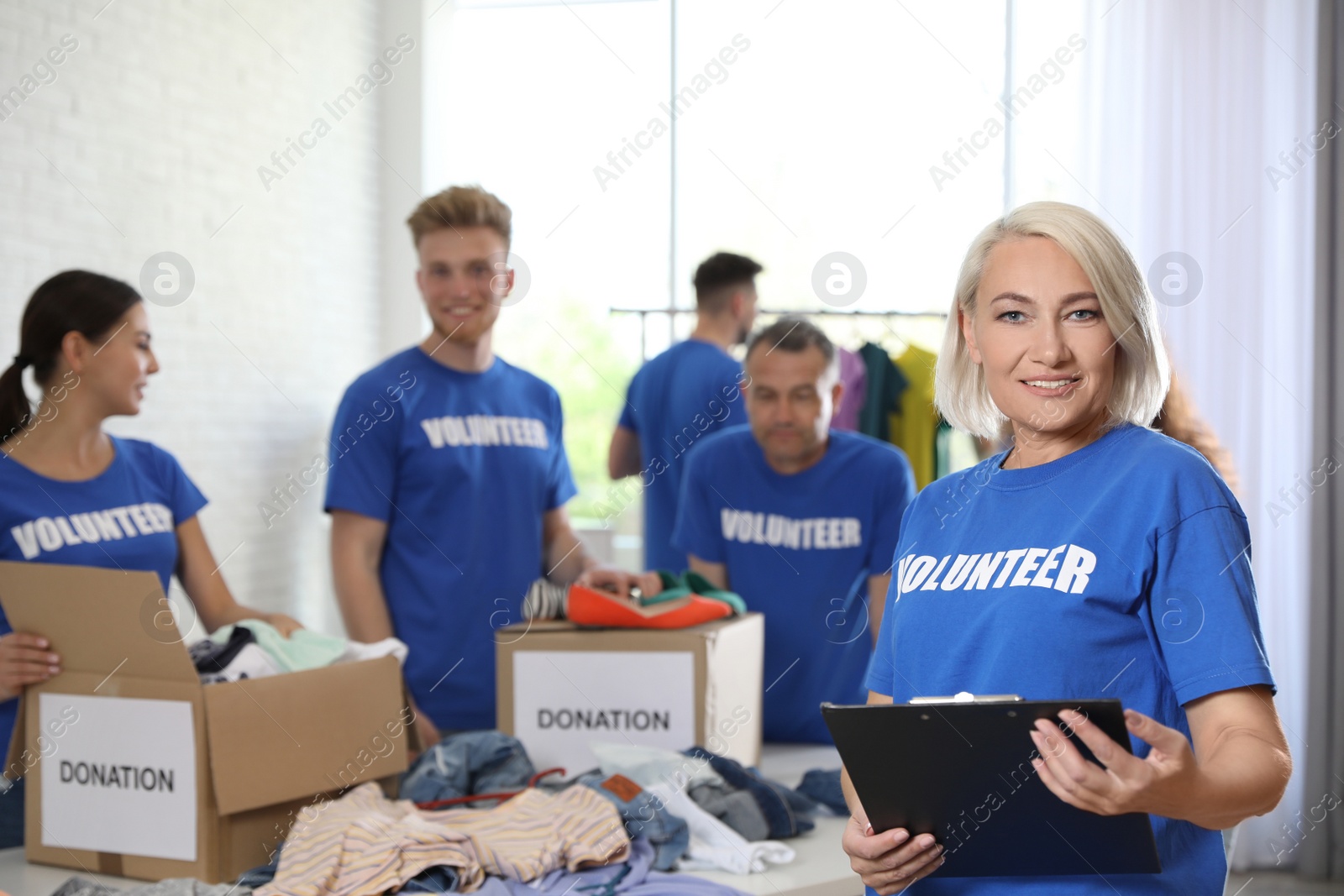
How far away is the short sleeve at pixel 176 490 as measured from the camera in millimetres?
2359

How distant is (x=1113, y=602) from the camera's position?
1.05m

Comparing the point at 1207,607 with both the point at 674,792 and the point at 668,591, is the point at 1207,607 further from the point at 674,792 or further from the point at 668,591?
the point at 668,591

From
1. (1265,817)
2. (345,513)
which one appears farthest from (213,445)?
(1265,817)

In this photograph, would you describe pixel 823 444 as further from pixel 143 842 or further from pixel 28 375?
pixel 28 375

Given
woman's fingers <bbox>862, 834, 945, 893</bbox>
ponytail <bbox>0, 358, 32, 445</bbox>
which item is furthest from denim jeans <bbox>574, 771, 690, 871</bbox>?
ponytail <bbox>0, 358, 32, 445</bbox>

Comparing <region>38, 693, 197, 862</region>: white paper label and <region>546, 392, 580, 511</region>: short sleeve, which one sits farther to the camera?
<region>546, 392, 580, 511</region>: short sleeve

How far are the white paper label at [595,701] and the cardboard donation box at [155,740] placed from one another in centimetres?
28

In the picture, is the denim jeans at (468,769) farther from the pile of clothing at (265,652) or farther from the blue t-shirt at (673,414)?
the blue t-shirt at (673,414)

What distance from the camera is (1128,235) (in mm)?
4160

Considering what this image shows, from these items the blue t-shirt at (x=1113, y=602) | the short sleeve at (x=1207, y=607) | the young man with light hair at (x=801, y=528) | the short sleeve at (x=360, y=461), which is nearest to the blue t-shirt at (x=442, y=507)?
the short sleeve at (x=360, y=461)

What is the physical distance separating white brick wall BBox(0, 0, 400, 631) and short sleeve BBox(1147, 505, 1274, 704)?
3277 mm

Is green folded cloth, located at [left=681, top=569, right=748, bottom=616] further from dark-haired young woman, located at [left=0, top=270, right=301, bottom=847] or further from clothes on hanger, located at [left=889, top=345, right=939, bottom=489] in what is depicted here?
clothes on hanger, located at [left=889, top=345, right=939, bottom=489]


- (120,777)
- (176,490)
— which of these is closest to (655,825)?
(120,777)

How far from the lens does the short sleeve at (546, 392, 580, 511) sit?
2.77m
